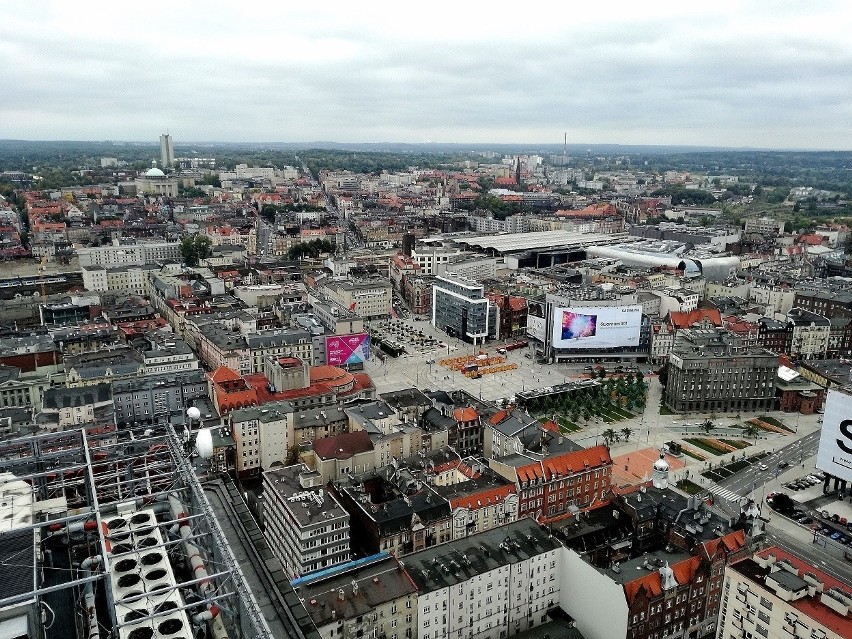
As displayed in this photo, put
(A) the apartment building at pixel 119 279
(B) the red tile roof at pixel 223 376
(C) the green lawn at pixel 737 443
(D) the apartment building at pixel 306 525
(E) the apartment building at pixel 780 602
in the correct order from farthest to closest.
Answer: (A) the apartment building at pixel 119 279, (C) the green lawn at pixel 737 443, (B) the red tile roof at pixel 223 376, (D) the apartment building at pixel 306 525, (E) the apartment building at pixel 780 602

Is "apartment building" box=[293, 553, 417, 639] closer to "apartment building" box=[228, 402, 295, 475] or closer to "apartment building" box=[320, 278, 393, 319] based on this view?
"apartment building" box=[228, 402, 295, 475]

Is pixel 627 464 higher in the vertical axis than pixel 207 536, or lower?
lower

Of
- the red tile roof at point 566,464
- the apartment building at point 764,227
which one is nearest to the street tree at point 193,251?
the red tile roof at point 566,464

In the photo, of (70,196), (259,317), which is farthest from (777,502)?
(70,196)

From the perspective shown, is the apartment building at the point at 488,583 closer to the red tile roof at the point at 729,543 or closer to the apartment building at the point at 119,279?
the red tile roof at the point at 729,543

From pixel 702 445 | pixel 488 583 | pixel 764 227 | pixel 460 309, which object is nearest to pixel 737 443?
pixel 702 445

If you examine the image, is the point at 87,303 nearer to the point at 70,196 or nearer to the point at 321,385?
the point at 321,385
